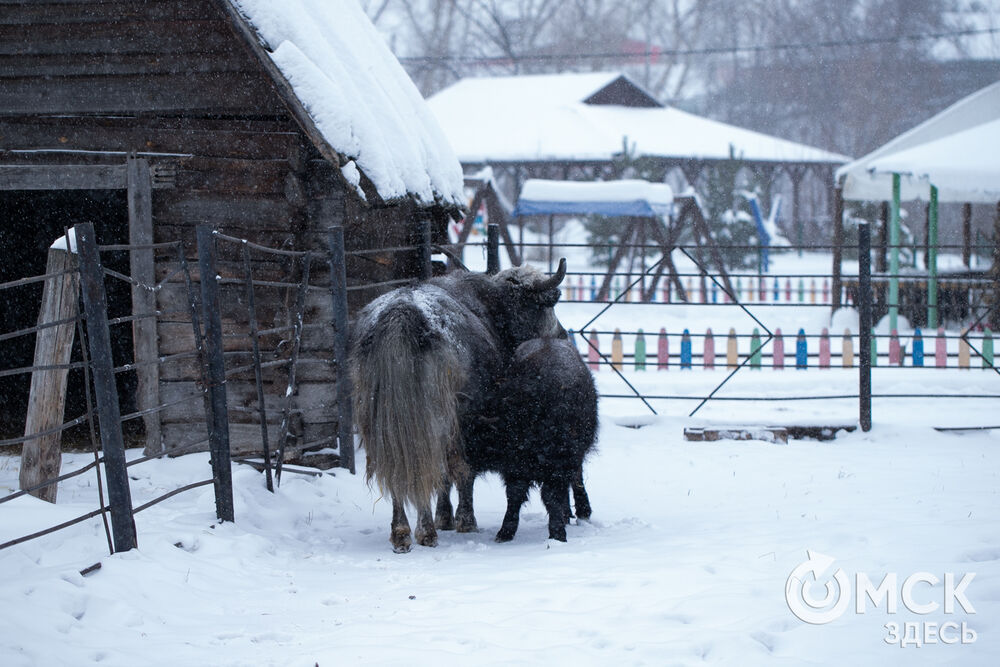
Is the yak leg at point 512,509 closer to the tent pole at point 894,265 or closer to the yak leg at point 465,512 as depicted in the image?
the yak leg at point 465,512

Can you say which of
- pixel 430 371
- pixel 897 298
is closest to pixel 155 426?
pixel 430 371

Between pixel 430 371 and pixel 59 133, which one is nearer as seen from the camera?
pixel 430 371

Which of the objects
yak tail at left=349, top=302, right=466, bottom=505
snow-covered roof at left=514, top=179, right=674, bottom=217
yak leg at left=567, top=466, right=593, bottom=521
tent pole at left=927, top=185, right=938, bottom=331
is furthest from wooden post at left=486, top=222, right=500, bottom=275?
snow-covered roof at left=514, top=179, right=674, bottom=217

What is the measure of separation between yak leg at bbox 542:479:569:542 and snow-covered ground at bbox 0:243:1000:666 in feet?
0.49

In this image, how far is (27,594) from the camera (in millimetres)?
3773

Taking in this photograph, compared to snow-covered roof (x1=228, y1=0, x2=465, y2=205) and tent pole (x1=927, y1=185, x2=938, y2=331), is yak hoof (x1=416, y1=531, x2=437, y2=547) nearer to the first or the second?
snow-covered roof (x1=228, y1=0, x2=465, y2=205)

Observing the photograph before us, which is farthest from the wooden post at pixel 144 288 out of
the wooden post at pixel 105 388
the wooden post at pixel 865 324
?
the wooden post at pixel 865 324

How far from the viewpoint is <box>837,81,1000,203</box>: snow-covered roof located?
A: 15227mm

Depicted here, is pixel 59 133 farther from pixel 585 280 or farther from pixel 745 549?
pixel 585 280

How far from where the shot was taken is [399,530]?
520cm

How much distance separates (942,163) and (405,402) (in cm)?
1346

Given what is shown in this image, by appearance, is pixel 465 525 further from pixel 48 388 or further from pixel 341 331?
pixel 48 388

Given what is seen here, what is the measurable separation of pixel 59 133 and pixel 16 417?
3.24 m

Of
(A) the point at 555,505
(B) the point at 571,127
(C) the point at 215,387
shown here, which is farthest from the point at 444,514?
(B) the point at 571,127
